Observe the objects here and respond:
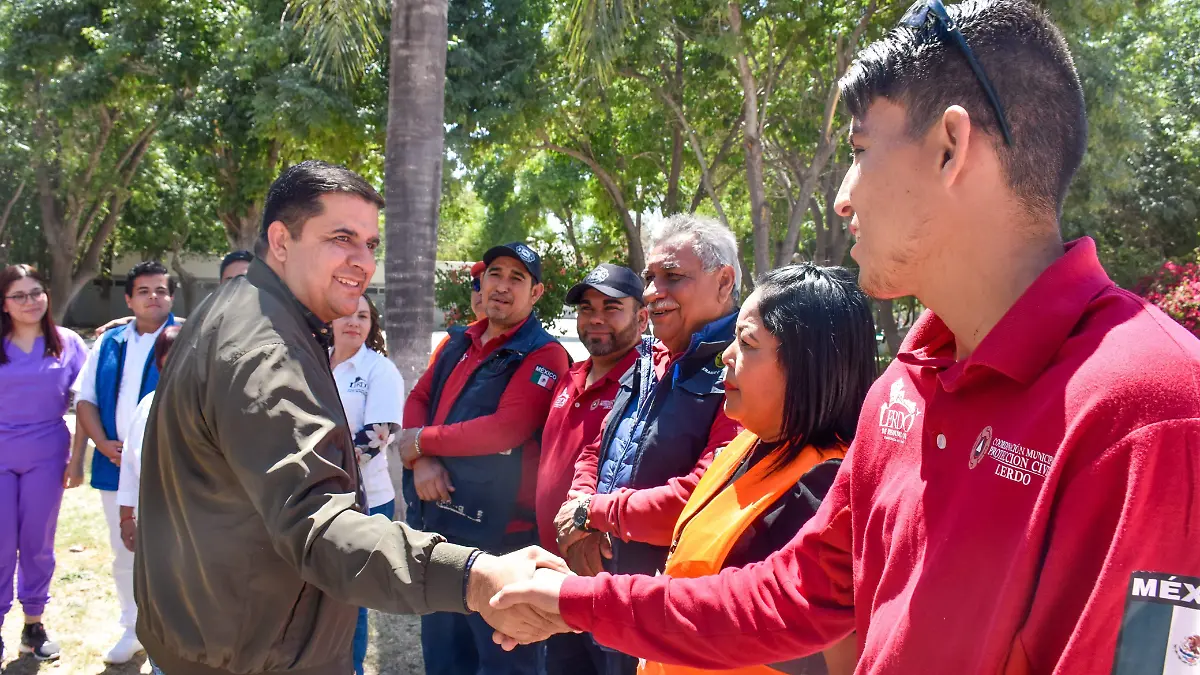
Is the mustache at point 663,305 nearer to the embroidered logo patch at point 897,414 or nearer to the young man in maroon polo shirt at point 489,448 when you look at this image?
the young man in maroon polo shirt at point 489,448

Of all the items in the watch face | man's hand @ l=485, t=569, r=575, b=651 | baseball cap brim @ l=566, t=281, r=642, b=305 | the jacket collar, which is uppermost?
baseball cap brim @ l=566, t=281, r=642, b=305

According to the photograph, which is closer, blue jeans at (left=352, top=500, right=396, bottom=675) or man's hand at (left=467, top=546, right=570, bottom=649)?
man's hand at (left=467, top=546, right=570, bottom=649)

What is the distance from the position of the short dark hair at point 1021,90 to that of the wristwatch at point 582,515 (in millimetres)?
2167

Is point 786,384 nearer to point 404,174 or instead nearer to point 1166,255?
point 404,174

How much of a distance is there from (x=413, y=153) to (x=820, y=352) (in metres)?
4.25

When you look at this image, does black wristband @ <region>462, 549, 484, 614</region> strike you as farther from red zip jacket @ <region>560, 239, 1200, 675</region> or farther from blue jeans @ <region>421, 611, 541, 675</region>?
blue jeans @ <region>421, 611, 541, 675</region>

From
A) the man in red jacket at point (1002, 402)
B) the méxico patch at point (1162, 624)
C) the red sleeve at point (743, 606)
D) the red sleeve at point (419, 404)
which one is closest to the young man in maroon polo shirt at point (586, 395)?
the red sleeve at point (419, 404)

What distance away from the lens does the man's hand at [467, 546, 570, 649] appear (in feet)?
6.84

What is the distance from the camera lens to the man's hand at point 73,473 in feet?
16.5

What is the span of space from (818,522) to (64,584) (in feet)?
20.0

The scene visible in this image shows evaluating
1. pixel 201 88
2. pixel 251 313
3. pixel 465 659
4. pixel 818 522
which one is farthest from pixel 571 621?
pixel 201 88

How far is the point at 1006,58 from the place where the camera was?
47.8 inches

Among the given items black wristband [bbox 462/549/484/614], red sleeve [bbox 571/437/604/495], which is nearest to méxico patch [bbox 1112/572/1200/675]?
black wristband [bbox 462/549/484/614]

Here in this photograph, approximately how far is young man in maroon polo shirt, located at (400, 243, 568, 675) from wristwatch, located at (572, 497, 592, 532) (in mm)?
1047
